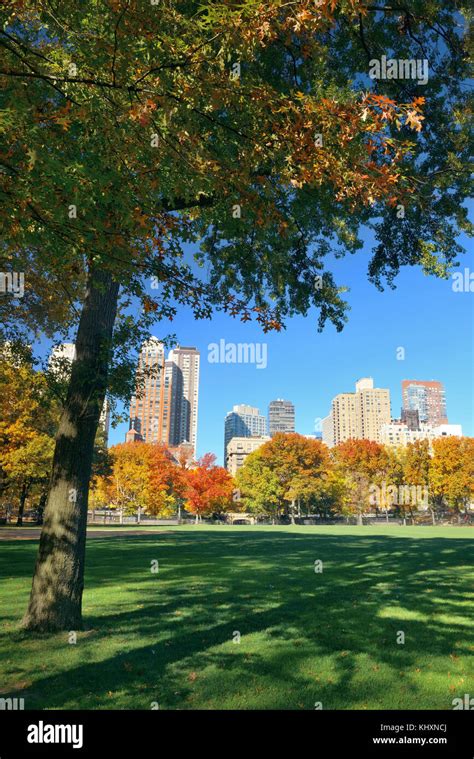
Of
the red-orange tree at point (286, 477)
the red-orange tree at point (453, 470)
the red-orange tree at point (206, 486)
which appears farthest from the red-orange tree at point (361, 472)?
the red-orange tree at point (206, 486)

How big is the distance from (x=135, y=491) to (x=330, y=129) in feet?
209

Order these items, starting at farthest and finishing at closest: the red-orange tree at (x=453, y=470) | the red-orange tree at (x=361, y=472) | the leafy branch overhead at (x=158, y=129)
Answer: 1. the red-orange tree at (x=361, y=472)
2. the red-orange tree at (x=453, y=470)
3. the leafy branch overhead at (x=158, y=129)

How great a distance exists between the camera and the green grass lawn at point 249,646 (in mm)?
5270

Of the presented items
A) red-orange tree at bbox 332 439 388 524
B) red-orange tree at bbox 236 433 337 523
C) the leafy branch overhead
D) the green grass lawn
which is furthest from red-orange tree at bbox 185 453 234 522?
the leafy branch overhead

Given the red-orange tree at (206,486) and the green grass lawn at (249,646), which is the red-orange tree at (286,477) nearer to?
the red-orange tree at (206,486)

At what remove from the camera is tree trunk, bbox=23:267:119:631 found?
7.62 m

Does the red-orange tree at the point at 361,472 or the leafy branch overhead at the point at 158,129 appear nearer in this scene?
the leafy branch overhead at the point at 158,129

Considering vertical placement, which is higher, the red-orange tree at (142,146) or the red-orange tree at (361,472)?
the red-orange tree at (142,146)

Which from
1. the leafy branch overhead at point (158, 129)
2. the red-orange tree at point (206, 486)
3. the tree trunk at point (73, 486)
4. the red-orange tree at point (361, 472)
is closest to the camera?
the leafy branch overhead at point (158, 129)

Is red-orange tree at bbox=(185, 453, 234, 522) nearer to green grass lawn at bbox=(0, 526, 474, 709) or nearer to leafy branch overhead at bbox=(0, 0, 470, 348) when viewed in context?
green grass lawn at bbox=(0, 526, 474, 709)

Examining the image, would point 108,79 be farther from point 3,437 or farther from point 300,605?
point 3,437

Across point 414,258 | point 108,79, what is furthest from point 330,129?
point 414,258

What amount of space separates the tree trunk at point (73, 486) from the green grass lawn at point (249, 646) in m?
0.44

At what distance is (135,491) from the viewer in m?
64.8
